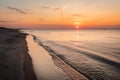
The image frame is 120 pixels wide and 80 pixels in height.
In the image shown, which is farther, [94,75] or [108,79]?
[94,75]

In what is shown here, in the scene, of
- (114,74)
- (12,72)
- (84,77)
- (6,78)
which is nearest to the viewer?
(6,78)

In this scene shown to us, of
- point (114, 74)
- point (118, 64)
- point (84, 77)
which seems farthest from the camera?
point (118, 64)

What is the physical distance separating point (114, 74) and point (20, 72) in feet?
26.3

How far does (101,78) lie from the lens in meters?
12.1

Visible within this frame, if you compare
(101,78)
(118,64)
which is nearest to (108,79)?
(101,78)

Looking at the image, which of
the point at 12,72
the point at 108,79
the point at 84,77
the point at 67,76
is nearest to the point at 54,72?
the point at 67,76

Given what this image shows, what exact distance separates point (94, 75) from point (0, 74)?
24.5 feet

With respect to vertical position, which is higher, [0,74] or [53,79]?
[0,74]

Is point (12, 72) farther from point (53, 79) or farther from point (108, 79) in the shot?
point (108, 79)

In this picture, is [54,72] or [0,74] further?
[54,72]

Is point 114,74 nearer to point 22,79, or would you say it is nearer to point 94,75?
point 94,75

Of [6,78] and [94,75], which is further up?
[6,78]

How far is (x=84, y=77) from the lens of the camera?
12.1 meters

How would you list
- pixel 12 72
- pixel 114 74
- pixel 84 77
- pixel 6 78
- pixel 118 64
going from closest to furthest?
pixel 6 78, pixel 12 72, pixel 84 77, pixel 114 74, pixel 118 64
